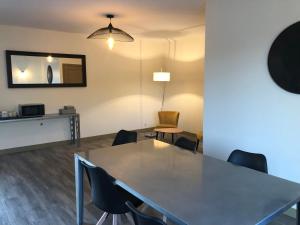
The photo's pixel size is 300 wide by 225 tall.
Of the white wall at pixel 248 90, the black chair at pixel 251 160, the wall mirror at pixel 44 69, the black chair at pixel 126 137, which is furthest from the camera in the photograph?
the wall mirror at pixel 44 69

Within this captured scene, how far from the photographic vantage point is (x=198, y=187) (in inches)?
67.1

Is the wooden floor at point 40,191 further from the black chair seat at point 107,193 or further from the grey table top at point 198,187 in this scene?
the grey table top at point 198,187

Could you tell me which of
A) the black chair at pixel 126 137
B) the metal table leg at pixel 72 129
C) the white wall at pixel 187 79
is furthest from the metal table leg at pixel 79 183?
the white wall at pixel 187 79

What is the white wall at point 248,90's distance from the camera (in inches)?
105

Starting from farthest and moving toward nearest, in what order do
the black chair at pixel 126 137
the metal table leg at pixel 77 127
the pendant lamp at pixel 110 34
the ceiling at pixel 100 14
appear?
the metal table leg at pixel 77 127
the pendant lamp at pixel 110 34
the ceiling at pixel 100 14
the black chair at pixel 126 137

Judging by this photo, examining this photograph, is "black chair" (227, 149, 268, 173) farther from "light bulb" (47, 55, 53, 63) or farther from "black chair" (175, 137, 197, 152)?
"light bulb" (47, 55, 53, 63)

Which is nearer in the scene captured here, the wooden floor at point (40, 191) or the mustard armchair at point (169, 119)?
the wooden floor at point (40, 191)

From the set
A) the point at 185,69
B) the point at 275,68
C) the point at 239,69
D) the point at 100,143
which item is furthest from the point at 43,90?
the point at 275,68

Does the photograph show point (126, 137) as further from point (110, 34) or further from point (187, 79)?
point (187, 79)

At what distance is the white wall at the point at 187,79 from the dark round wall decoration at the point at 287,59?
344 cm

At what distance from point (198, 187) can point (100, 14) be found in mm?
3414

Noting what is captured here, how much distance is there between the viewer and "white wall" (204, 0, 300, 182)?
105 inches

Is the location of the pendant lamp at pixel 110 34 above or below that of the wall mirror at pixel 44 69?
above

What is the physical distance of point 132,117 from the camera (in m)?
6.93
